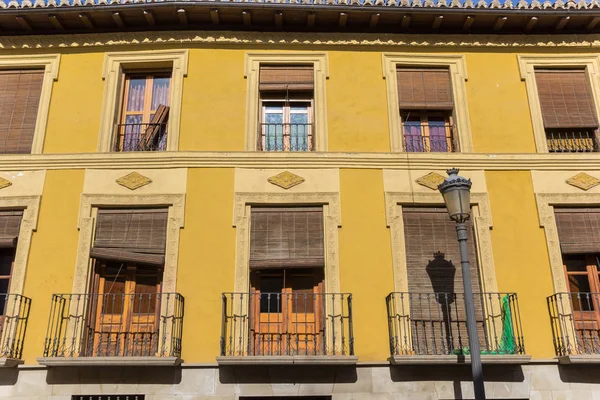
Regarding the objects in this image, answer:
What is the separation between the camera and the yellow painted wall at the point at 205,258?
8391mm

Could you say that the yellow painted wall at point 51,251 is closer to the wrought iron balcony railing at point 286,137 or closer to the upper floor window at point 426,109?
the wrought iron balcony railing at point 286,137

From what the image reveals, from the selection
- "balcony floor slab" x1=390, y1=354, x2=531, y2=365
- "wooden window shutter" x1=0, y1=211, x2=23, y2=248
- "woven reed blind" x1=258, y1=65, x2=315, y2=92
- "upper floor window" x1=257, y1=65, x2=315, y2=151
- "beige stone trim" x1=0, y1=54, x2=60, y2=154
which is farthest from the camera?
"woven reed blind" x1=258, y1=65, x2=315, y2=92

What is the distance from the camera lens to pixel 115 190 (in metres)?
9.23

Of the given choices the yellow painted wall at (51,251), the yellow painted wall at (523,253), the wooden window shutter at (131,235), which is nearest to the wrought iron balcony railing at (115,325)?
the yellow painted wall at (51,251)

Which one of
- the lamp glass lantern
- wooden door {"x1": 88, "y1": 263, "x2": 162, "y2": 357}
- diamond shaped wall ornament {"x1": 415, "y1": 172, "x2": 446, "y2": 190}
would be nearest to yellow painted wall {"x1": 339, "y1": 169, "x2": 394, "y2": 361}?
diamond shaped wall ornament {"x1": 415, "y1": 172, "x2": 446, "y2": 190}

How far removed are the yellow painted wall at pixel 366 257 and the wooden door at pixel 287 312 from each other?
0.55 metres

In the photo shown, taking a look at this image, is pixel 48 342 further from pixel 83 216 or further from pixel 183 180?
pixel 183 180

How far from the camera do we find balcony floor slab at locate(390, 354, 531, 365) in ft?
25.7

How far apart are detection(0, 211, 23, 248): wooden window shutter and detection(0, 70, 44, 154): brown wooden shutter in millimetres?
1152

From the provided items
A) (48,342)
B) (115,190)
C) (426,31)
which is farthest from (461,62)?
(48,342)

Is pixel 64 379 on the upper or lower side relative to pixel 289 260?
lower

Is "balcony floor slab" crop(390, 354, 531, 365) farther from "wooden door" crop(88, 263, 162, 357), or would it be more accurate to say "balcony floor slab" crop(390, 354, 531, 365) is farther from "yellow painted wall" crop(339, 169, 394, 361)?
"wooden door" crop(88, 263, 162, 357)

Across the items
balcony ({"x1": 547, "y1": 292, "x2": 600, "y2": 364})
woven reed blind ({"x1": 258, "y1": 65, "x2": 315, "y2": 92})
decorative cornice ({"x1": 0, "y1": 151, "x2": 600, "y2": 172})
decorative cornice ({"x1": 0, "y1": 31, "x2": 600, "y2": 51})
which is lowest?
balcony ({"x1": 547, "y1": 292, "x2": 600, "y2": 364})

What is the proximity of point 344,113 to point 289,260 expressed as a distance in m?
2.87
